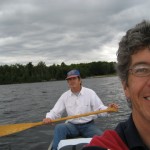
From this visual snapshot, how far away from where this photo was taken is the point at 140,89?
168 centimetres

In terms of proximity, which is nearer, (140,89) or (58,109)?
(140,89)

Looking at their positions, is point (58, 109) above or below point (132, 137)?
below

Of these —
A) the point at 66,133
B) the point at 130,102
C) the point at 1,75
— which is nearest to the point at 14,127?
the point at 66,133

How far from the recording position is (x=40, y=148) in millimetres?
10414

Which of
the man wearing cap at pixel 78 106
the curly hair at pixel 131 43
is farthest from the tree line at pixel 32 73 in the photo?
the curly hair at pixel 131 43

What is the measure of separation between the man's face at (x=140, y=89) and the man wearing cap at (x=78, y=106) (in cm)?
535

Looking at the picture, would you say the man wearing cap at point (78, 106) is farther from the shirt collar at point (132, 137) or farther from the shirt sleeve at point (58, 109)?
the shirt collar at point (132, 137)

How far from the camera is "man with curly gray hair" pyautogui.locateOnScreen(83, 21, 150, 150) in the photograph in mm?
1664

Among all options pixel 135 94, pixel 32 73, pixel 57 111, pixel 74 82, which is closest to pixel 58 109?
pixel 57 111

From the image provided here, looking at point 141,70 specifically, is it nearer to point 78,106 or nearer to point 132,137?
point 132,137

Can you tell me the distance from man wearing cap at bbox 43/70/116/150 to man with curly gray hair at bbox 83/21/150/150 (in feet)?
17.5

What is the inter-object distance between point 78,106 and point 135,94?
5884 millimetres

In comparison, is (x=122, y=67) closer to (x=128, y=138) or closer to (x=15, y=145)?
(x=128, y=138)

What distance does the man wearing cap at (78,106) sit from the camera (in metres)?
7.17
